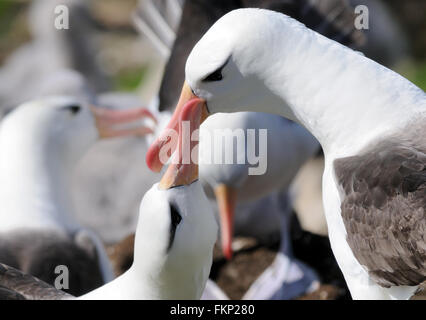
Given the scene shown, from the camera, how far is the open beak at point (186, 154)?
2490mm

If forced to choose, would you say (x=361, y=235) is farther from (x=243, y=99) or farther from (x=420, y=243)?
(x=243, y=99)

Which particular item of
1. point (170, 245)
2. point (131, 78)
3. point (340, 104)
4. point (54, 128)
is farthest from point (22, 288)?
point (131, 78)

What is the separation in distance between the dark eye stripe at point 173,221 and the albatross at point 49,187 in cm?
96

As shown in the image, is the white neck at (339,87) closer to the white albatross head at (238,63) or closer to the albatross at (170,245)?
the white albatross head at (238,63)

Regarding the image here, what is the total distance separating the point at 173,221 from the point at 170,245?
0.06 meters

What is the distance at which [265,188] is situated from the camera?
13.1 feet

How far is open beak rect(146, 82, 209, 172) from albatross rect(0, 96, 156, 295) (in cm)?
71

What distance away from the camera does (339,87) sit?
266cm

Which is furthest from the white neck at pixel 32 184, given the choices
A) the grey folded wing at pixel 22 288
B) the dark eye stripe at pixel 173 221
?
the dark eye stripe at pixel 173 221

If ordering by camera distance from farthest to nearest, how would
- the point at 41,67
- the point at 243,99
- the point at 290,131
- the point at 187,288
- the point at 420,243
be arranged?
the point at 41,67 < the point at 290,131 < the point at 243,99 < the point at 187,288 < the point at 420,243

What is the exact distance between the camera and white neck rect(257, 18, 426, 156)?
2.64 meters

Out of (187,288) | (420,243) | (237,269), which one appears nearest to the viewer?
(420,243)

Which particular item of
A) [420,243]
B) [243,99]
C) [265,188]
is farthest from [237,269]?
[420,243]
